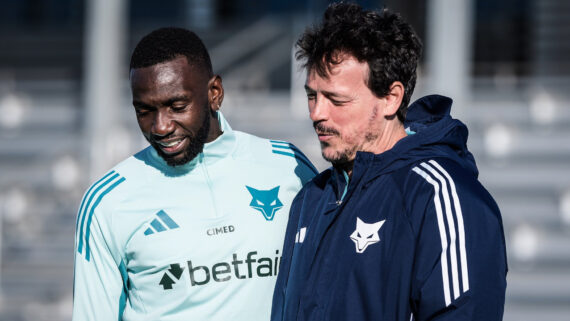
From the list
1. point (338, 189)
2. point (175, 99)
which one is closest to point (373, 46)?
point (338, 189)

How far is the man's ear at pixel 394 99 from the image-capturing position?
1997 millimetres

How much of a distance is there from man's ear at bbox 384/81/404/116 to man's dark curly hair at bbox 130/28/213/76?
648mm

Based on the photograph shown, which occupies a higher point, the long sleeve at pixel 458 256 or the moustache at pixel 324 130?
the moustache at pixel 324 130

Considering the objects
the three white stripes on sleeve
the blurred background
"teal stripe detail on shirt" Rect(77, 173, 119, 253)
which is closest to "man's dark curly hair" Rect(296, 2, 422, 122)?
the three white stripes on sleeve

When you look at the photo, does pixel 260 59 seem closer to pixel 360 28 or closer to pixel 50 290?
pixel 50 290

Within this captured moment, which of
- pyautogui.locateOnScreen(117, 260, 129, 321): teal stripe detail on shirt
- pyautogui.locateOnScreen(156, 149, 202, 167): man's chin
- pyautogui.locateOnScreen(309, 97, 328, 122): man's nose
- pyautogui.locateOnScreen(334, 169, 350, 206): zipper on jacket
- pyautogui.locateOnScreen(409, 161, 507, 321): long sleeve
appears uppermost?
pyautogui.locateOnScreen(309, 97, 328, 122): man's nose

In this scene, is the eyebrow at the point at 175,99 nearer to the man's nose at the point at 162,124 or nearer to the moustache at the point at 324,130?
the man's nose at the point at 162,124

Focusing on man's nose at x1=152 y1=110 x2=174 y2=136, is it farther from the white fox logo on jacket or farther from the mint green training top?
the white fox logo on jacket

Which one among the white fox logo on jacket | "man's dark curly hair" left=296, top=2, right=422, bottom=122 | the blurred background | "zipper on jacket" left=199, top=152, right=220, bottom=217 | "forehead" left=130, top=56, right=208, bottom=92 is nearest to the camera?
the white fox logo on jacket

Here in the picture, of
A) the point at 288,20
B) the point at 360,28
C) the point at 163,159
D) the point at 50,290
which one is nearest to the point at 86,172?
the point at 50,290

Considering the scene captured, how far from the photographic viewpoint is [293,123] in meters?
7.46

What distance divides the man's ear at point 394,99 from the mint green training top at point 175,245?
59 cm

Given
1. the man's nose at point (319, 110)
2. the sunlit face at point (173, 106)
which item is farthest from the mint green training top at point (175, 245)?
the man's nose at point (319, 110)

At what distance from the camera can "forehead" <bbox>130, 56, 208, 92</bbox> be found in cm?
225
